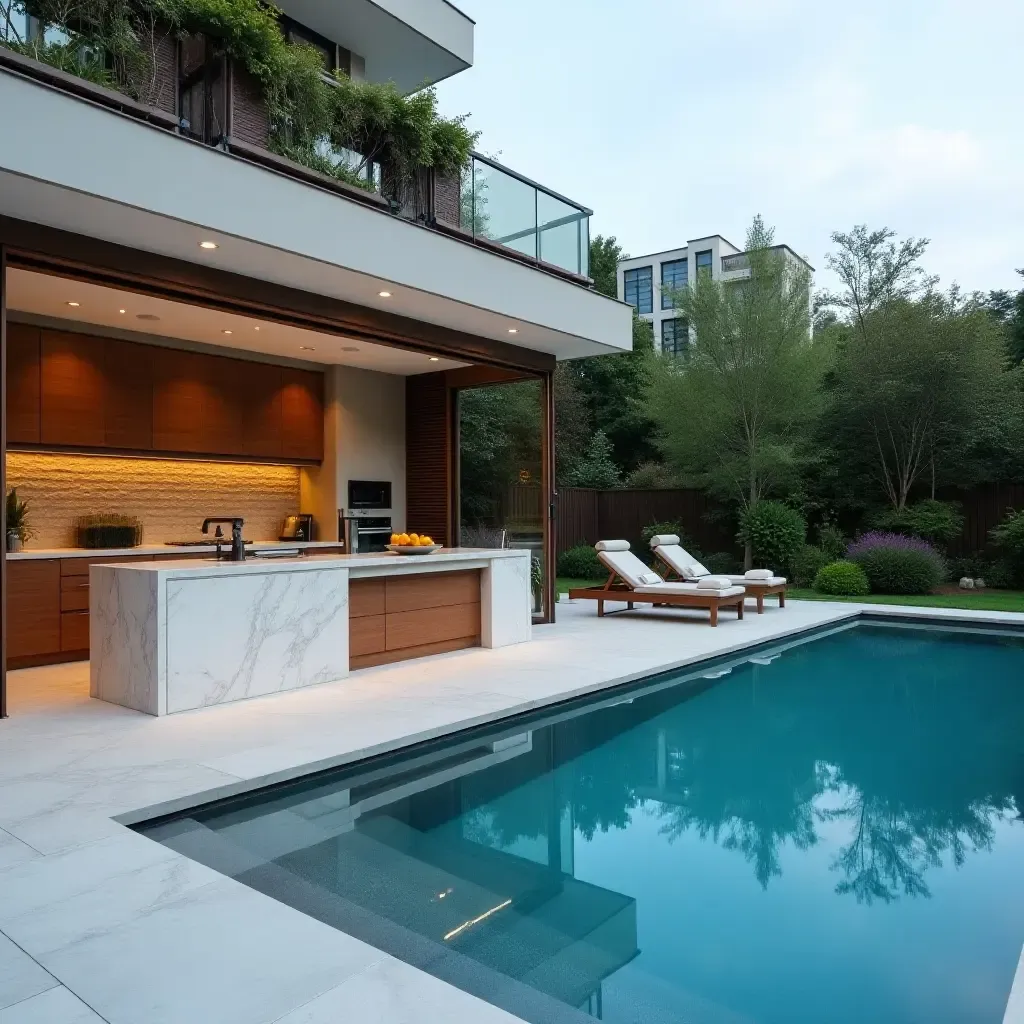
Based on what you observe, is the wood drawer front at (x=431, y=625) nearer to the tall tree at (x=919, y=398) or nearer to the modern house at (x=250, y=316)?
the modern house at (x=250, y=316)

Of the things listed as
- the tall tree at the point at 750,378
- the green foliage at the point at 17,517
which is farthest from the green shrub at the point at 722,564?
the green foliage at the point at 17,517

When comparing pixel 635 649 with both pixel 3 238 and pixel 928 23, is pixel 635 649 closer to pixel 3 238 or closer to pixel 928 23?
pixel 3 238

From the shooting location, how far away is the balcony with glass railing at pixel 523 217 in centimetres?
744

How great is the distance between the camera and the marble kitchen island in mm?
5125

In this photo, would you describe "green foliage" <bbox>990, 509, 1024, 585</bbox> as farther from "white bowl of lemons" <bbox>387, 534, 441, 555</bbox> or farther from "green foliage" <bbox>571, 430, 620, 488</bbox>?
"white bowl of lemons" <bbox>387, 534, 441, 555</bbox>

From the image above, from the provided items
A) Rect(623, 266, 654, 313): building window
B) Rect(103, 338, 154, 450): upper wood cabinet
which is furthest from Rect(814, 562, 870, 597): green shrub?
Rect(623, 266, 654, 313): building window

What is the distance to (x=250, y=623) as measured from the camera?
5.57 meters

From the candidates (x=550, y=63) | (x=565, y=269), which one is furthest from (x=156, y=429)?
(x=550, y=63)

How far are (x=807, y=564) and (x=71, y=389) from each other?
37.7ft

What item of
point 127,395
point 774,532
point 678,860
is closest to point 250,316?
point 127,395

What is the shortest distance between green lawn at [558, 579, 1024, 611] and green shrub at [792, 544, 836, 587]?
750 mm

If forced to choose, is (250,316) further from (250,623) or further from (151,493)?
(151,493)

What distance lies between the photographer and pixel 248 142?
5727 millimetres

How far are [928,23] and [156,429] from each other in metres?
10.1
